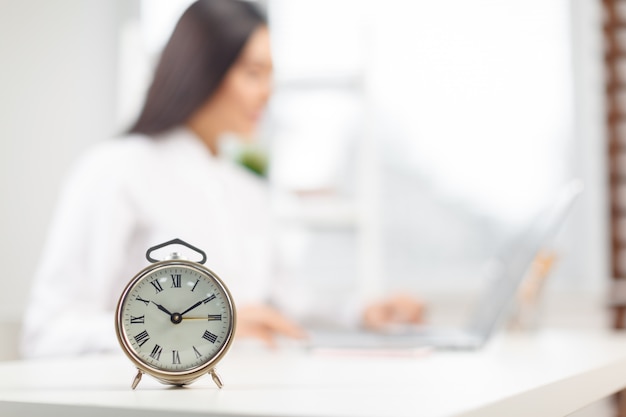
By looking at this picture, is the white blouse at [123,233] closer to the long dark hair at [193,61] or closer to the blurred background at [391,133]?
the long dark hair at [193,61]

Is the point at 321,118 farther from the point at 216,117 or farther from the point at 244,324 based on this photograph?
the point at 244,324

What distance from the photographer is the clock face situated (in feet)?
2.31

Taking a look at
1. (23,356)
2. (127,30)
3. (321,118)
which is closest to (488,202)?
(321,118)

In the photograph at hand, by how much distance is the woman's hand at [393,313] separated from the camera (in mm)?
1740

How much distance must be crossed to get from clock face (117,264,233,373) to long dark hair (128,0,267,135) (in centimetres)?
109

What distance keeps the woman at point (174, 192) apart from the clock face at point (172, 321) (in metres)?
0.76

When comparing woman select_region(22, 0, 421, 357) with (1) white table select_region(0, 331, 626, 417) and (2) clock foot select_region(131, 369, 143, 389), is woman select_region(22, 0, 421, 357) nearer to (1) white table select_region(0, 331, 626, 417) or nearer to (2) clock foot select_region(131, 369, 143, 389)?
(1) white table select_region(0, 331, 626, 417)

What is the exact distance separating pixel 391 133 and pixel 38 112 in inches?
44.5

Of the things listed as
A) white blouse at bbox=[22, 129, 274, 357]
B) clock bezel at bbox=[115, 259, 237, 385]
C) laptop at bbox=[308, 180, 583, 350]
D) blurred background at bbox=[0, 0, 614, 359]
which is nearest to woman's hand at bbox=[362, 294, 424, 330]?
laptop at bbox=[308, 180, 583, 350]

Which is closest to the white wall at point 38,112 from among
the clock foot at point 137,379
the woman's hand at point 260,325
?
the woman's hand at point 260,325

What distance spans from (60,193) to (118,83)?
469 mm

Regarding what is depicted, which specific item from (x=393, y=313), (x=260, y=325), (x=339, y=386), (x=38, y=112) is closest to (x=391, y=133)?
(x=393, y=313)

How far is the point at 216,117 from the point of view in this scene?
1.85 meters

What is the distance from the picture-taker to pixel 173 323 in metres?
0.71
